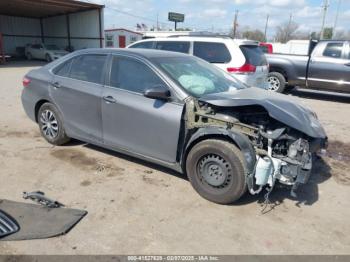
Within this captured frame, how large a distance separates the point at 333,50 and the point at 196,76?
7.55m

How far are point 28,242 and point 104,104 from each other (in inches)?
79.3

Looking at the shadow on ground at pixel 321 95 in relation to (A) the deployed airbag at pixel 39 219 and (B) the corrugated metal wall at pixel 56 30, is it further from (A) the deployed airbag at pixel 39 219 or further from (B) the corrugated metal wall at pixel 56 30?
(B) the corrugated metal wall at pixel 56 30

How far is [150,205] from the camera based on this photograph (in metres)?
3.59

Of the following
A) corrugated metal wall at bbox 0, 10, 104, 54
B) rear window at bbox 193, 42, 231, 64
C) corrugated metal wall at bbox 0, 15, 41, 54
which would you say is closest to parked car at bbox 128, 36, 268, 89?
rear window at bbox 193, 42, 231, 64

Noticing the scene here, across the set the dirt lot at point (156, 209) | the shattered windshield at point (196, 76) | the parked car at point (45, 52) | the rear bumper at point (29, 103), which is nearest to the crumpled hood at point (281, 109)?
the shattered windshield at point (196, 76)

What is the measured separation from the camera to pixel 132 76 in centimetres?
420

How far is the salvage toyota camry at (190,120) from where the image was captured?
11.3ft

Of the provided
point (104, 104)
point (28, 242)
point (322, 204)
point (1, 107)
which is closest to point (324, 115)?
point (322, 204)

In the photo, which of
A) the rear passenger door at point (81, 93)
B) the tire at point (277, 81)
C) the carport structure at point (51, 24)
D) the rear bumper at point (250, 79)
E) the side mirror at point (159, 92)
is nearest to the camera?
the side mirror at point (159, 92)

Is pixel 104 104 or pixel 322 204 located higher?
pixel 104 104

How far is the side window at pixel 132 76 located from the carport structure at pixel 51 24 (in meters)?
22.7

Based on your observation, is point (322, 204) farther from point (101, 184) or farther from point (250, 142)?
point (101, 184)

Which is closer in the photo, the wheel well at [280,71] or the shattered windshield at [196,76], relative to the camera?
the shattered windshield at [196,76]

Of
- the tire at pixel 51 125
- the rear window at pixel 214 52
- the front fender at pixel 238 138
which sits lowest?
the tire at pixel 51 125
